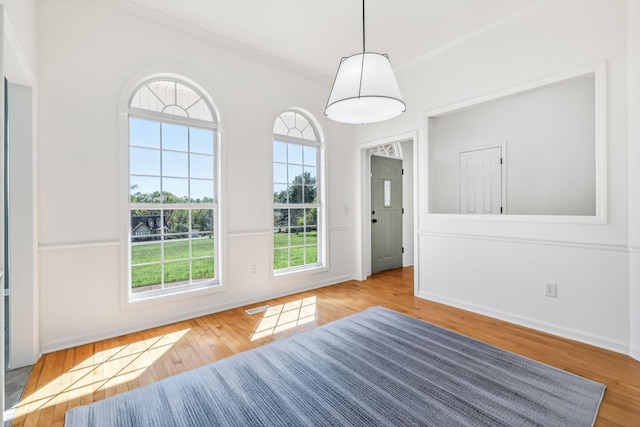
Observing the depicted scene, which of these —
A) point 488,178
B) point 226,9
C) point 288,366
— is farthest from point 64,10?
point 488,178

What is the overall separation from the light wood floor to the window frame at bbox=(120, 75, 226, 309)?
0.32 meters

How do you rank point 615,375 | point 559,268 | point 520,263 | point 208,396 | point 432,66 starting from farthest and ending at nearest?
point 432,66
point 520,263
point 559,268
point 615,375
point 208,396

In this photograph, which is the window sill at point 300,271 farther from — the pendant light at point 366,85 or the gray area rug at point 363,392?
the pendant light at point 366,85

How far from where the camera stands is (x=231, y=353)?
2.58 meters

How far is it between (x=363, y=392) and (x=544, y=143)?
3.87 m

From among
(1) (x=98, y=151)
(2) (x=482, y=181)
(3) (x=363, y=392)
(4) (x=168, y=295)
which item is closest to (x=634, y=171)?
(2) (x=482, y=181)

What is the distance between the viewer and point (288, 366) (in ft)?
7.72

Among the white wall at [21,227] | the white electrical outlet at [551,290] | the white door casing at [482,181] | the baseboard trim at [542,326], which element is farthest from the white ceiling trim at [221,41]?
the white electrical outlet at [551,290]

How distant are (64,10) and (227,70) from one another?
4.86 ft

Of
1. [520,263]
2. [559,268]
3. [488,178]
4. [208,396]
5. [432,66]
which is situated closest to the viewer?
[208,396]

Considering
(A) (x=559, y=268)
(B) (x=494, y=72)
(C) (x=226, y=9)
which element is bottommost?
(A) (x=559, y=268)

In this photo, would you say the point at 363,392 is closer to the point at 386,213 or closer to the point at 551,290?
the point at 551,290

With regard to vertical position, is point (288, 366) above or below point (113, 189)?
below

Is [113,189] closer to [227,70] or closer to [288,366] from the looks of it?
[227,70]
